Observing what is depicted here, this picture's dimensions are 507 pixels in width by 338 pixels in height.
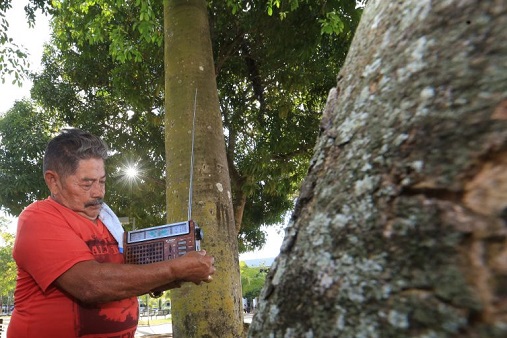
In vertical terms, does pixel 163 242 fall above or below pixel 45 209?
below

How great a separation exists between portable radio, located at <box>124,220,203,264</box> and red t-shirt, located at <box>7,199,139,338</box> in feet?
0.52

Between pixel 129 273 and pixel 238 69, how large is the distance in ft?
21.5

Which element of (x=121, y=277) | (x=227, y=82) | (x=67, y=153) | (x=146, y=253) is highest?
(x=227, y=82)

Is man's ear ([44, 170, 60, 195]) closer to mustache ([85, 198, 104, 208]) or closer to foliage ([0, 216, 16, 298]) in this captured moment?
mustache ([85, 198, 104, 208])

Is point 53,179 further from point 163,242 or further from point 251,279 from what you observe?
point 251,279

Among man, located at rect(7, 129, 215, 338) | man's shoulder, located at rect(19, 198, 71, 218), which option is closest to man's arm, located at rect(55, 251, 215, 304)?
man, located at rect(7, 129, 215, 338)

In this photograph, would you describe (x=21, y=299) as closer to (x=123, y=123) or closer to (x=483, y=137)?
(x=483, y=137)

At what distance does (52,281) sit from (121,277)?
0.26m

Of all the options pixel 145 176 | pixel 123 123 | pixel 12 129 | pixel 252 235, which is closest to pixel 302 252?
pixel 145 176

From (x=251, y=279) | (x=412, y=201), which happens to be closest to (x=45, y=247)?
(x=412, y=201)

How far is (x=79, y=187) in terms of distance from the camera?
2.04 m

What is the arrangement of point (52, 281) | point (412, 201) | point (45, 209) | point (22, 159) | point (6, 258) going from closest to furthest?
point (412, 201)
point (52, 281)
point (45, 209)
point (22, 159)
point (6, 258)

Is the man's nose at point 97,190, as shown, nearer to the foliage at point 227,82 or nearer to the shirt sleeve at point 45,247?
the shirt sleeve at point 45,247

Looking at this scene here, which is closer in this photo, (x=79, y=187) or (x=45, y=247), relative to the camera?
(x=45, y=247)
